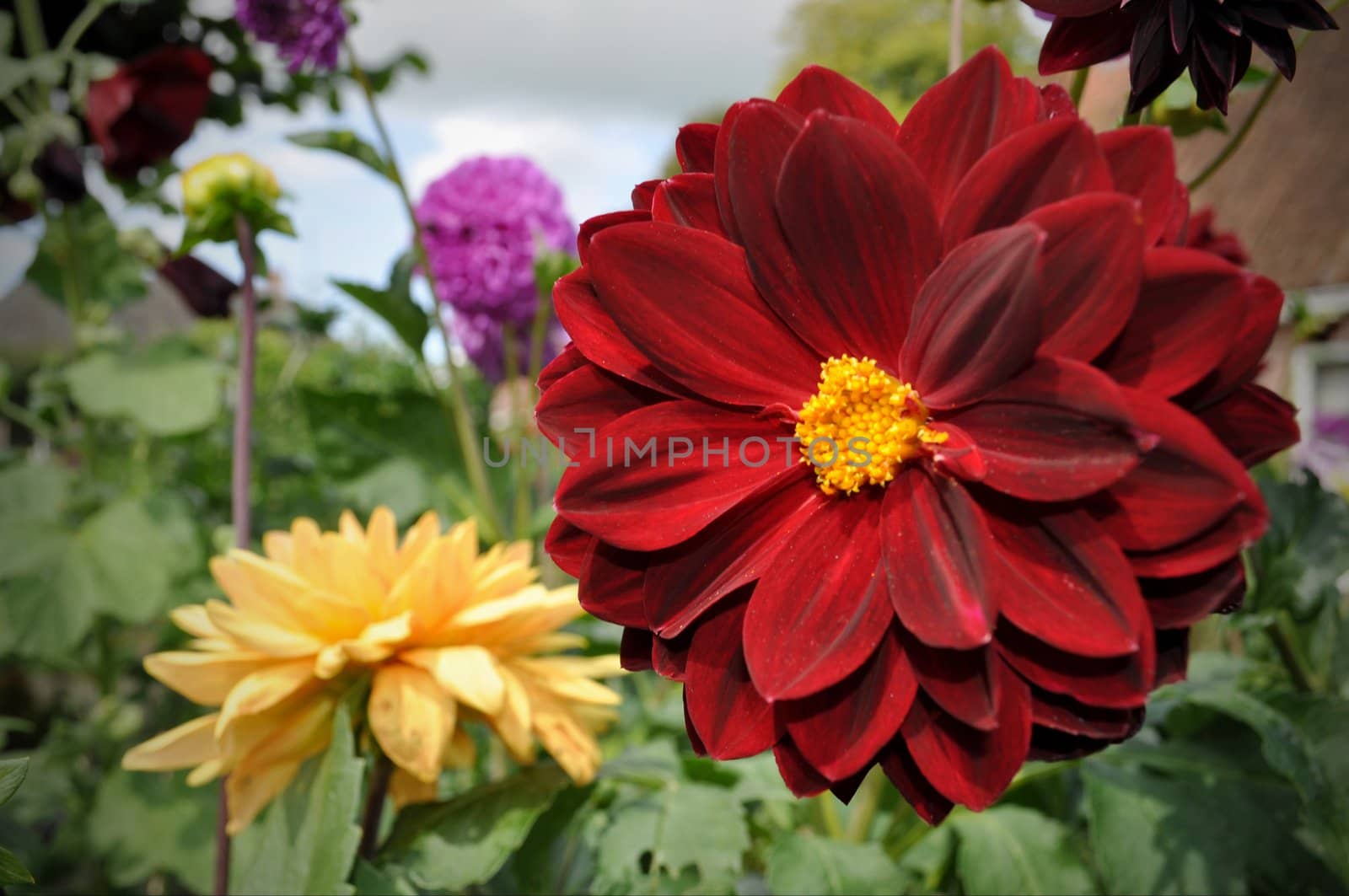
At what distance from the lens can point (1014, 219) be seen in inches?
13.5

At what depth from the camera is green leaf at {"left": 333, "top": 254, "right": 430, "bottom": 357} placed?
2.74ft

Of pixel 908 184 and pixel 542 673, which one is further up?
pixel 908 184

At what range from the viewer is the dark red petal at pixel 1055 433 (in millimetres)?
310

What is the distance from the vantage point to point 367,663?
564 mm

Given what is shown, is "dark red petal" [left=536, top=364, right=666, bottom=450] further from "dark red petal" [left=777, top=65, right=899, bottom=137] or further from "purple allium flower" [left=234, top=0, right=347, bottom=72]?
"purple allium flower" [left=234, top=0, right=347, bottom=72]

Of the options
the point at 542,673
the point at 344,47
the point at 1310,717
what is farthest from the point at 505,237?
the point at 1310,717

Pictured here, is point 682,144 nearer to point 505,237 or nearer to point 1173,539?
point 1173,539

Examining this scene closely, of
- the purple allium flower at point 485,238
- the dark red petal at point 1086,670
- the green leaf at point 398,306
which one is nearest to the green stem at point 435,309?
the green leaf at point 398,306

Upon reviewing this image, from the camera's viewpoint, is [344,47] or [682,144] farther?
[344,47]

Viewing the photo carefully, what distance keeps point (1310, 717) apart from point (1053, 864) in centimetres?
19

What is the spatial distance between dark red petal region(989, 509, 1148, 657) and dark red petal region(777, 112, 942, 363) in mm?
101

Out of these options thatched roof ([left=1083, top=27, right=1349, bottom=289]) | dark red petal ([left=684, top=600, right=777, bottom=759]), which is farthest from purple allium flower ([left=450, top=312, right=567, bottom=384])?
dark red petal ([left=684, top=600, right=777, bottom=759])

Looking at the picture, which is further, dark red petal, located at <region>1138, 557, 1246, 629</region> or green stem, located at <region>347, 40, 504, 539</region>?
green stem, located at <region>347, 40, 504, 539</region>

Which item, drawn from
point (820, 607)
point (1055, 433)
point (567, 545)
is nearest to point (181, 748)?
point (567, 545)
